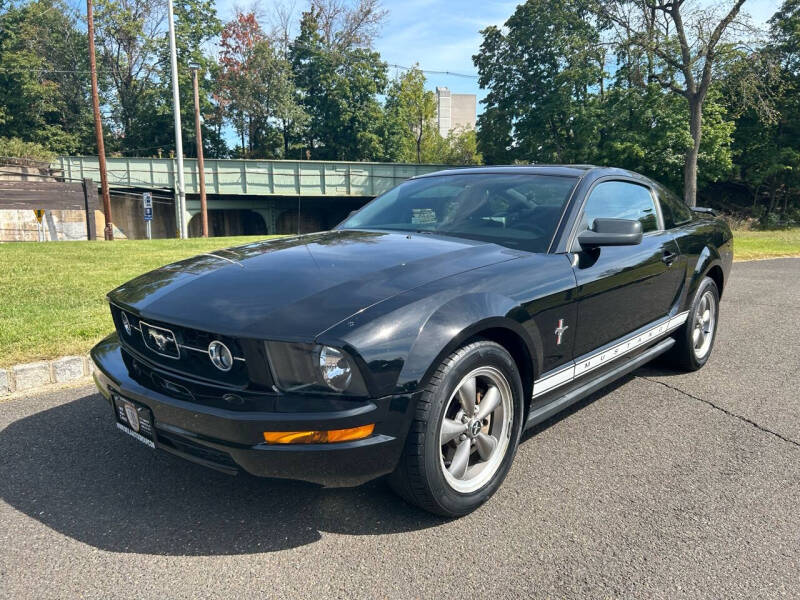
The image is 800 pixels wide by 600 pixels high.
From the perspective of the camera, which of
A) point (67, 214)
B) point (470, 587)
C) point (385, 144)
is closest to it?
point (470, 587)

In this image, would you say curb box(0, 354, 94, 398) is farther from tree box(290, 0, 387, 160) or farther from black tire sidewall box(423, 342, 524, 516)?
tree box(290, 0, 387, 160)

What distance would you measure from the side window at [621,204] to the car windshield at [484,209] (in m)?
0.18

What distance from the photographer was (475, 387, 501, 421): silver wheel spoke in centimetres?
251

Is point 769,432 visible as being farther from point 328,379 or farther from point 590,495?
point 328,379

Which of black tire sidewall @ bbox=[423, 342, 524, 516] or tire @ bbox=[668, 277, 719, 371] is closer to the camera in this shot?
black tire sidewall @ bbox=[423, 342, 524, 516]

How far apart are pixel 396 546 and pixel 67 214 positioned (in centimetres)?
2278

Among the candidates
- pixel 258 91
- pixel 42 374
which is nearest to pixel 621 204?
pixel 42 374

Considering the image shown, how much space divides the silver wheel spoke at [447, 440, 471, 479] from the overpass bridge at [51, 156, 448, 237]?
31629mm

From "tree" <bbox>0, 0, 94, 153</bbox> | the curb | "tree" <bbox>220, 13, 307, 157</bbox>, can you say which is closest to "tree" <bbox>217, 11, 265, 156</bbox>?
"tree" <bbox>220, 13, 307, 157</bbox>

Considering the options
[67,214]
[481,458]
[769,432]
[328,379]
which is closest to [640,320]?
[769,432]

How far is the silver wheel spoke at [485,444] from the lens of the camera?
8.35 feet

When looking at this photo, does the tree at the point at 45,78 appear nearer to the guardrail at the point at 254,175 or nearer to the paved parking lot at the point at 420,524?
the guardrail at the point at 254,175

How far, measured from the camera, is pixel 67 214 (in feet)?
69.0

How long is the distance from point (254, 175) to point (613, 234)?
36654 millimetres
